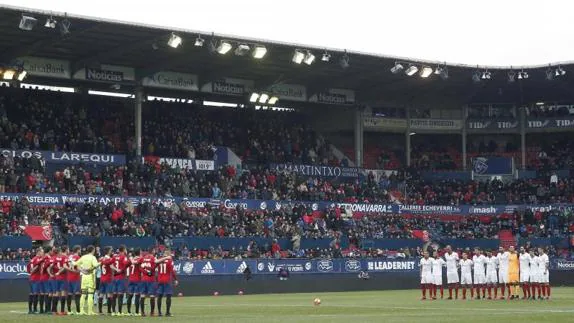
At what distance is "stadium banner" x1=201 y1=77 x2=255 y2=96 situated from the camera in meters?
66.1

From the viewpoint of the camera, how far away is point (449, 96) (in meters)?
76.3

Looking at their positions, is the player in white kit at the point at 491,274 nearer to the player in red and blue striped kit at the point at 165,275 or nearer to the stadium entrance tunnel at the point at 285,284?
the stadium entrance tunnel at the point at 285,284

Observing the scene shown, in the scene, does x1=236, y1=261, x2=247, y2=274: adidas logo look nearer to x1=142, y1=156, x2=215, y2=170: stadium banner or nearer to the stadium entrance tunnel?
the stadium entrance tunnel

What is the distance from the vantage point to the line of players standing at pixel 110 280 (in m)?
28.7

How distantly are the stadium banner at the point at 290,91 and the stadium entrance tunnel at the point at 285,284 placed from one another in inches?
660

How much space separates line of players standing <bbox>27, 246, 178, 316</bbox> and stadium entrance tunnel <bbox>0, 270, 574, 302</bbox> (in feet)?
42.5

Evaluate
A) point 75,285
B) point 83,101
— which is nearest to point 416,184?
point 83,101

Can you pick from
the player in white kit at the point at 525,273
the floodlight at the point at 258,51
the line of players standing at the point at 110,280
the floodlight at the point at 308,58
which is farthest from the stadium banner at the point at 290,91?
the line of players standing at the point at 110,280

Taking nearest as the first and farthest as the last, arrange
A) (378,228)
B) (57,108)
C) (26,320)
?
(26,320) → (57,108) → (378,228)

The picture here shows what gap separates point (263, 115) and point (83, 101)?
45.3 ft

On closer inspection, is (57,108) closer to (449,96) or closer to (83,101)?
(83,101)

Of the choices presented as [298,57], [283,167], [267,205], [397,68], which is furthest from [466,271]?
[283,167]

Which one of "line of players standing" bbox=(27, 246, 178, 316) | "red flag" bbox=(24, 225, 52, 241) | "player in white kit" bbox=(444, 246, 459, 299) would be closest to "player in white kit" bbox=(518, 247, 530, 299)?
"player in white kit" bbox=(444, 246, 459, 299)

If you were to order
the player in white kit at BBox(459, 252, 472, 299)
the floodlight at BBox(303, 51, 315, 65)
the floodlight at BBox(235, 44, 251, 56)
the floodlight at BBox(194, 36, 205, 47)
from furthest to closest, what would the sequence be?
1. the floodlight at BBox(303, 51, 315, 65)
2. the floodlight at BBox(235, 44, 251, 56)
3. the floodlight at BBox(194, 36, 205, 47)
4. the player in white kit at BBox(459, 252, 472, 299)
